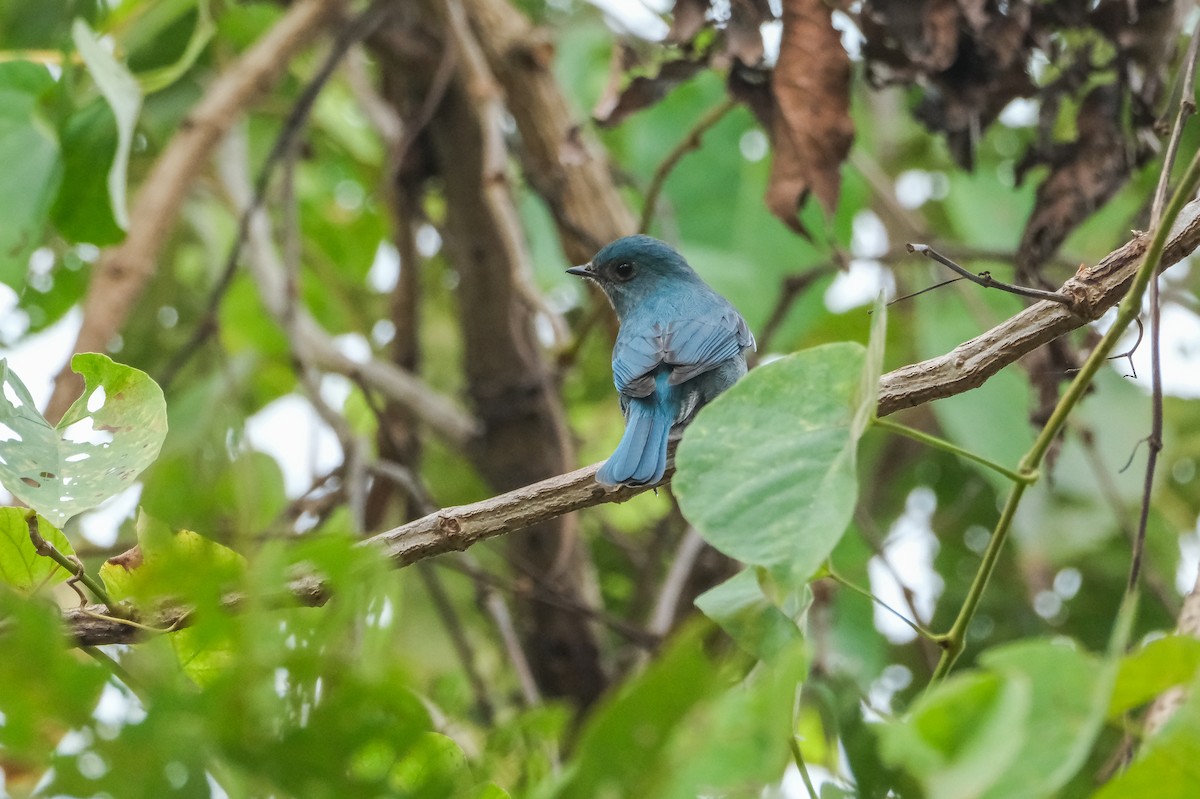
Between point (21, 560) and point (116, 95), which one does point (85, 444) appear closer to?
point (21, 560)

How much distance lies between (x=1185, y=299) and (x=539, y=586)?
2348 mm

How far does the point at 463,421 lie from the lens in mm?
4273

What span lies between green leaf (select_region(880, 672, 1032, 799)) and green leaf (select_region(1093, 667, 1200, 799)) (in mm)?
121

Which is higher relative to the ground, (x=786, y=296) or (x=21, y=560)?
(x=21, y=560)

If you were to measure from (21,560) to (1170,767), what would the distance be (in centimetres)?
142

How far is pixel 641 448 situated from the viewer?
271 cm

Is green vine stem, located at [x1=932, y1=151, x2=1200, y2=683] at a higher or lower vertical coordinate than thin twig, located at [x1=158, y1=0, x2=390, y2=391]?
higher

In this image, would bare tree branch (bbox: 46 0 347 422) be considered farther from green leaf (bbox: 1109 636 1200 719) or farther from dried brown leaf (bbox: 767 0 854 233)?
green leaf (bbox: 1109 636 1200 719)

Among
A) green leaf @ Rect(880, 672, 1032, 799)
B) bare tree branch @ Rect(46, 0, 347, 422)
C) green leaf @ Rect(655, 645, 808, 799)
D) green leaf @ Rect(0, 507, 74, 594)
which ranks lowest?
bare tree branch @ Rect(46, 0, 347, 422)

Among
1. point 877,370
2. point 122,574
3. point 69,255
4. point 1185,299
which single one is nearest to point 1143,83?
point 1185,299

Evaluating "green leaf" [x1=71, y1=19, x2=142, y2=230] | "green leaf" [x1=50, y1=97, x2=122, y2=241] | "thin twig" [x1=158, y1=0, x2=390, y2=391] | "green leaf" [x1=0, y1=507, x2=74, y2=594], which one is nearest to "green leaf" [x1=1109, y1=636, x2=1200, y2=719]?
"green leaf" [x1=0, y1=507, x2=74, y2=594]

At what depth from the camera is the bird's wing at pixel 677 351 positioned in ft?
10.8

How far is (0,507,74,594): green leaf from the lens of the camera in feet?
5.49

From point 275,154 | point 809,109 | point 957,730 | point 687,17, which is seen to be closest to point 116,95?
point 275,154
